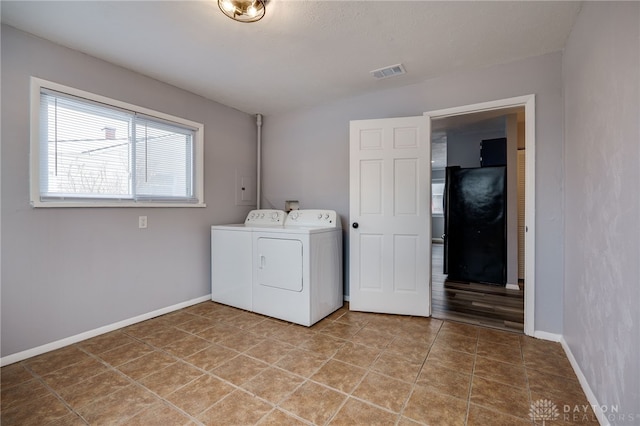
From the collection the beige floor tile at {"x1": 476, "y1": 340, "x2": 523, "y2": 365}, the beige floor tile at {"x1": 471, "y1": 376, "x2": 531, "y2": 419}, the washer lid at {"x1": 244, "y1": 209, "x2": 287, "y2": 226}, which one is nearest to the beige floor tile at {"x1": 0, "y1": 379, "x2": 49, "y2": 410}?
the washer lid at {"x1": 244, "y1": 209, "x2": 287, "y2": 226}

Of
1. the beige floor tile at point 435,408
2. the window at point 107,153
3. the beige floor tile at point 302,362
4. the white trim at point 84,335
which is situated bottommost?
the beige floor tile at point 302,362

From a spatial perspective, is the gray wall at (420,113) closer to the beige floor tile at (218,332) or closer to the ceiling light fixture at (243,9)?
the beige floor tile at (218,332)

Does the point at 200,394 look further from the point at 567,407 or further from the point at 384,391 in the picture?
the point at 567,407

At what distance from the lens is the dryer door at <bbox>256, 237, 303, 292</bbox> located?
106 inches

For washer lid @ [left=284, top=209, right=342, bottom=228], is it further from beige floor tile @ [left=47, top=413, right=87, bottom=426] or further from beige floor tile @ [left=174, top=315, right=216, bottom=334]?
beige floor tile @ [left=47, top=413, right=87, bottom=426]

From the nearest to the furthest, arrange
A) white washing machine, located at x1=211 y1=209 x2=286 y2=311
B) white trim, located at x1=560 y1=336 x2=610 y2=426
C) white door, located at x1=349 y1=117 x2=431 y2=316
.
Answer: white trim, located at x1=560 y1=336 x2=610 y2=426 < white door, located at x1=349 y1=117 x2=431 y2=316 < white washing machine, located at x1=211 y1=209 x2=286 y2=311

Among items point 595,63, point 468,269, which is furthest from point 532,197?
point 468,269

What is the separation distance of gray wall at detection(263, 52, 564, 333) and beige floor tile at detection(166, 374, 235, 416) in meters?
1.93

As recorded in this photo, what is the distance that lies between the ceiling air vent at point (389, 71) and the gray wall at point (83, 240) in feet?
6.45

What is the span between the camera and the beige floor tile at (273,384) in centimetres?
166

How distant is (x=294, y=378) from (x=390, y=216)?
5.75ft

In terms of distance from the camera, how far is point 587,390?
5.32 ft

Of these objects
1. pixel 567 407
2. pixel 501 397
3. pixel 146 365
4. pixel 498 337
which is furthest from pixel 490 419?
pixel 146 365

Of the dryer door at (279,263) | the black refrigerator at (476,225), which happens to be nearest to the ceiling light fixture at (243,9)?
the dryer door at (279,263)
